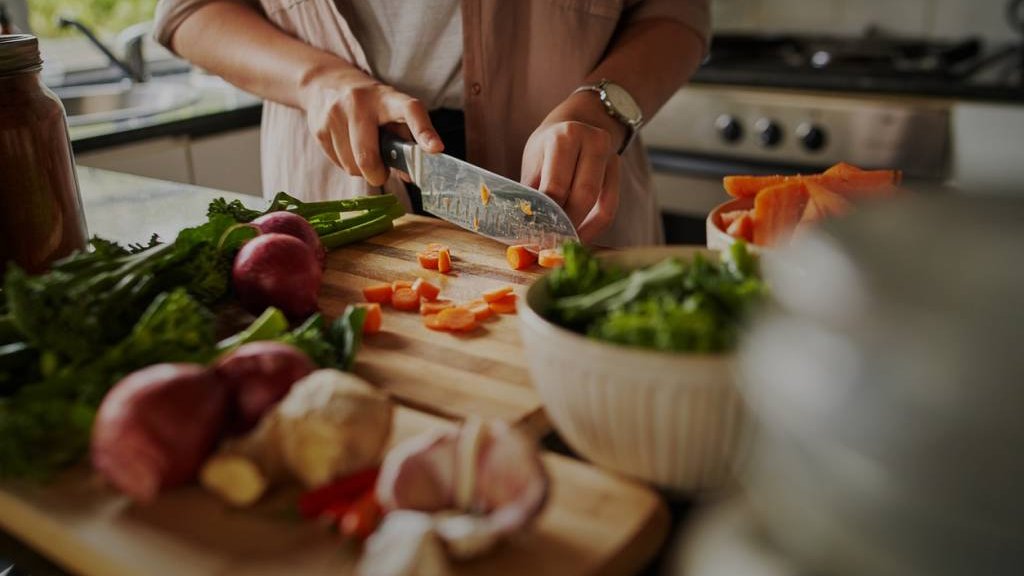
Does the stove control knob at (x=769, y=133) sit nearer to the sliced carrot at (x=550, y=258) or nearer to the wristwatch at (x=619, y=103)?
the wristwatch at (x=619, y=103)

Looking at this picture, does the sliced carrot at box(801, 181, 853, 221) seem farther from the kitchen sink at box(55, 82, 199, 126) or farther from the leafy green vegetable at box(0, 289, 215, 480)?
the kitchen sink at box(55, 82, 199, 126)

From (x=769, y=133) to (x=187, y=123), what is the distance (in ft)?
5.32

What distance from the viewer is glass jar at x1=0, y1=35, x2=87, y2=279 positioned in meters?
1.10

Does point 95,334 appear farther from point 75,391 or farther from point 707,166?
point 707,166

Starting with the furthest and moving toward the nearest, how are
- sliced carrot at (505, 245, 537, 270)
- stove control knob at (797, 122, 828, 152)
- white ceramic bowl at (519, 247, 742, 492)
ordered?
1. stove control knob at (797, 122, 828, 152)
2. sliced carrot at (505, 245, 537, 270)
3. white ceramic bowl at (519, 247, 742, 492)

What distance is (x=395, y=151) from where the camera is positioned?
1.46 metres

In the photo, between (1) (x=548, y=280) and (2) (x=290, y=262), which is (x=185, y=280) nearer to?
(2) (x=290, y=262)

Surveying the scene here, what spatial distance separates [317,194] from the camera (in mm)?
1784

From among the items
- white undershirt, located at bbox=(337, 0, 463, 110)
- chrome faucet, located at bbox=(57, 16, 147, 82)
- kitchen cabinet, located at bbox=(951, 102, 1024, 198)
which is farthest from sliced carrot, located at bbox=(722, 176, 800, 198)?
chrome faucet, located at bbox=(57, 16, 147, 82)

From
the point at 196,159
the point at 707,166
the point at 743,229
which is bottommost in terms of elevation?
the point at 707,166

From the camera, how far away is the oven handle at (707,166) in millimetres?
2615

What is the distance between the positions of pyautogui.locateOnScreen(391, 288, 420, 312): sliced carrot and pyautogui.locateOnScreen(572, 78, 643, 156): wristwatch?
19.9 inches

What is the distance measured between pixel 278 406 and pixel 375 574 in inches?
7.3

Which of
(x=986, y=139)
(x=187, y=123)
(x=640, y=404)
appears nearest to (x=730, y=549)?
(x=640, y=404)
